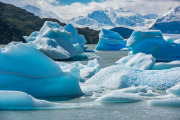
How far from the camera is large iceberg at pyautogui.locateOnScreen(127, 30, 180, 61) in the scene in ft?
51.1

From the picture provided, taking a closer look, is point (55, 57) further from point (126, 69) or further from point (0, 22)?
point (0, 22)

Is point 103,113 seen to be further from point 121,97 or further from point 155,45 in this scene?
point 155,45

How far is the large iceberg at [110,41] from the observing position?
27.9 metres

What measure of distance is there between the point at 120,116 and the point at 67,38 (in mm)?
12832

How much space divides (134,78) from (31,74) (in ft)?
8.25

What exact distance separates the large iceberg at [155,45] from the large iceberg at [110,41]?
11.6m

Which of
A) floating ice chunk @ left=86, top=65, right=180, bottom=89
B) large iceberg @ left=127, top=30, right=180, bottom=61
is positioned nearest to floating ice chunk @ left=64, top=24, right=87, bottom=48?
large iceberg @ left=127, top=30, right=180, bottom=61

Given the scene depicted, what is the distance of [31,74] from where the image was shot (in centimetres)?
537

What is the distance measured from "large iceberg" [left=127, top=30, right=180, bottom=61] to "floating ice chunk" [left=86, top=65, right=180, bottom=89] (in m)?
8.56

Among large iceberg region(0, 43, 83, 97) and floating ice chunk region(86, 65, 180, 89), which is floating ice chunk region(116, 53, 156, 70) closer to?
floating ice chunk region(86, 65, 180, 89)

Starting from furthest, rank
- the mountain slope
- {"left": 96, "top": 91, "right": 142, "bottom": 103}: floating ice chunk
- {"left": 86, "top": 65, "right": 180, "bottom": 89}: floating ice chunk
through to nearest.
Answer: the mountain slope
{"left": 86, "top": 65, "right": 180, "bottom": 89}: floating ice chunk
{"left": 96, "top": 91, "right": 142, "bottom": 103}: floating ice chunk

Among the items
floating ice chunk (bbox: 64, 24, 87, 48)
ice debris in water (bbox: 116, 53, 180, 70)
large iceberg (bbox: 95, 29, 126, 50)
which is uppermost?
large iceberg (bbox: 95, 29, 126, 50)

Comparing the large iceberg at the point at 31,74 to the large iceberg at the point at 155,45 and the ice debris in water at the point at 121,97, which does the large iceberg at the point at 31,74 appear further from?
the large iceberg at the point at 155,45

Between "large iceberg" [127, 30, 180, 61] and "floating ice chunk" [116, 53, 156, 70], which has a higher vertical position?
"large iceberg" [127, 30, 180, 61]
